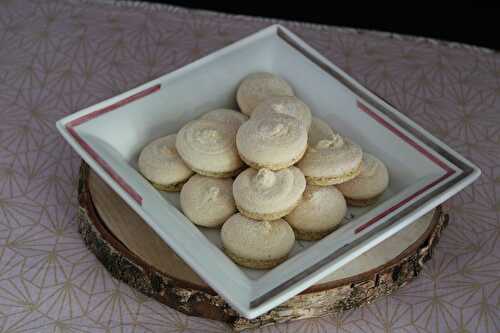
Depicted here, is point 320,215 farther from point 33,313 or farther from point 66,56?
point 66,56

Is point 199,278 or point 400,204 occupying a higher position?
point 400,204

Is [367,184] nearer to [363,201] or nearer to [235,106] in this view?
[363,201]

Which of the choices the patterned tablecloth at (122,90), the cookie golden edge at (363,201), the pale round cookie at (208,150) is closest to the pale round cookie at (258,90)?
the pale round cookie at (208,150)

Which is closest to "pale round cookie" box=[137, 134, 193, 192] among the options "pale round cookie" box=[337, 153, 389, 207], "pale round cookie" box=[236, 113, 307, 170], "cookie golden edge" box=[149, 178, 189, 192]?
"cookie golden edge" box=[149, 178, 189, 192]

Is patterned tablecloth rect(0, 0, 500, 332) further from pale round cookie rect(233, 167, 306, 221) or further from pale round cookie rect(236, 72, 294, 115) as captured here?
pale round cookie rect(236, 72, 294, 115)

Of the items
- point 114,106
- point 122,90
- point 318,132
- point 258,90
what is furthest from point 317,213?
point 122,90

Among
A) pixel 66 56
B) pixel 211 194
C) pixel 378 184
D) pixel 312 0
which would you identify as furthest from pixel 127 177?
pixel 312 0
